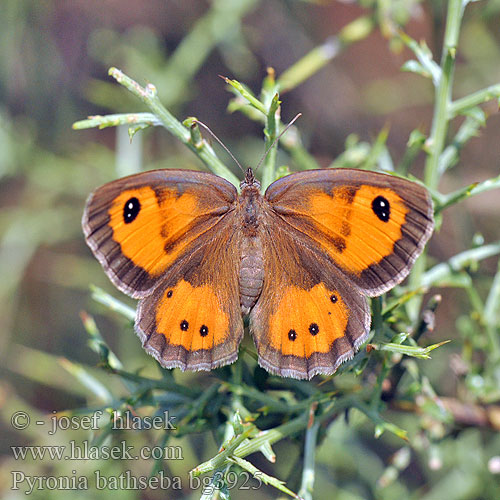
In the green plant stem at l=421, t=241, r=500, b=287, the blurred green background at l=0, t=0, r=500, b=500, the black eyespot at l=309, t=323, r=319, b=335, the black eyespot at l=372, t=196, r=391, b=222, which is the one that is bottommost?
the black eyespot at l=309, t=323, r=319, b=335

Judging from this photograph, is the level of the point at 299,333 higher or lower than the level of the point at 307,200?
lower

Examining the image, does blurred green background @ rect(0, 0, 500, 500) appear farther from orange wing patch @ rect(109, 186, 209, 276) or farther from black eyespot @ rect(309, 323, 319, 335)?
black eyespot @ rect(309, 323, 319, 335)

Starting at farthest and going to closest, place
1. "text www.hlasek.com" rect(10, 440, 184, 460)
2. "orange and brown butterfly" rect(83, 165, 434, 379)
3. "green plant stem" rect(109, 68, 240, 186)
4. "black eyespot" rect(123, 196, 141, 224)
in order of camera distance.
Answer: "text www.hlasek.com" rect(10, 440, 184, 460) < "black eyespot" rect(123, 196, 141, 224) < "orange and brown butterfly" rect(83, 165, 434, 379) < "green plant stem" rect(109, 68, 240, 186)

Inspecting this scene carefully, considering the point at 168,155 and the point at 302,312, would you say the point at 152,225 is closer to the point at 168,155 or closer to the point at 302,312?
the point at 302,312

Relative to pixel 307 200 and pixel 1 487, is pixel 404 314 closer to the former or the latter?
pixel 307 200

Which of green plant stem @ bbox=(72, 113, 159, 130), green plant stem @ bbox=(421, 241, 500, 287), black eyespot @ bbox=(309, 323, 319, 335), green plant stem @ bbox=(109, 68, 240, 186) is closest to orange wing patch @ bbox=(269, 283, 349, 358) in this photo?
black eyespot @ bbox=(309, 323, 319, 335)

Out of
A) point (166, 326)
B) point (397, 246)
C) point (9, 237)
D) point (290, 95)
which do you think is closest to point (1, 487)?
point (9, 237)

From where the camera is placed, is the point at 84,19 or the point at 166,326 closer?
the point at 166,326
